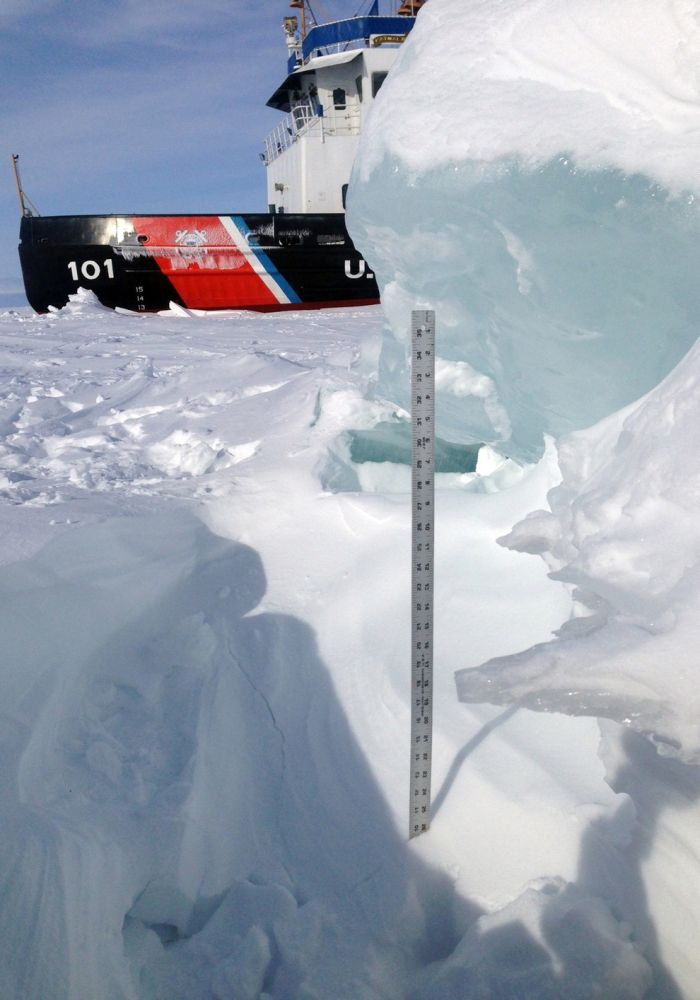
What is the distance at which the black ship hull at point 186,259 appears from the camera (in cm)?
1155

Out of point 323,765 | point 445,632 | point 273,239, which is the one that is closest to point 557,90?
point 445,632

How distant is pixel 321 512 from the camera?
2.89 metres

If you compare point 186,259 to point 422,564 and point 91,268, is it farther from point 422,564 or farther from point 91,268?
point 422,564

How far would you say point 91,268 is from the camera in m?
11.7

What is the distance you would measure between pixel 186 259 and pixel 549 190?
10.9 meters

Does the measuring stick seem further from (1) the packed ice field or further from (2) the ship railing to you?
(2) the ship railing

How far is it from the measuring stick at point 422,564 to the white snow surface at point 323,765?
0.14m

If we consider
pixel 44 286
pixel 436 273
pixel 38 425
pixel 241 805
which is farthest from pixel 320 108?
pixel 241 805

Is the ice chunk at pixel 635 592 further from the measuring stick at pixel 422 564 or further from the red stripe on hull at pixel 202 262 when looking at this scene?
the red stripe on hull at pixel 202 262

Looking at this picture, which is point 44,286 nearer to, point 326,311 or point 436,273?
point 326,311

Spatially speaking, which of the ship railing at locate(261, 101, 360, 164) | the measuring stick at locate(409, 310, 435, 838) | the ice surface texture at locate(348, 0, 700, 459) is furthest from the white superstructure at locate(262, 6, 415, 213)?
the measuring stick at locate(409, 310, 435, 838)

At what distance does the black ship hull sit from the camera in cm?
1155

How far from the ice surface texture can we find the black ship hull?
9656 mm

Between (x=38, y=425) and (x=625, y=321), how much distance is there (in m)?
3.89
